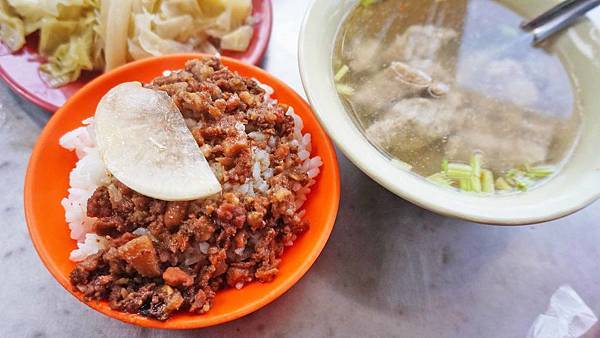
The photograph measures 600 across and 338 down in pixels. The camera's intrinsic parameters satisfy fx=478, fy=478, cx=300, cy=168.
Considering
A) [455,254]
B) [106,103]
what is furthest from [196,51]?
[455,254]

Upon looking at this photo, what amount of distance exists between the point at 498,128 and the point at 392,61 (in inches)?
20.0

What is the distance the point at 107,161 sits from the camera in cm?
152

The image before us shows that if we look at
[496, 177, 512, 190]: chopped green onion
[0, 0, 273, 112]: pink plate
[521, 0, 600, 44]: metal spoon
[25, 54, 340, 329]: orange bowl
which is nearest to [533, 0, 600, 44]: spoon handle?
[521, 0, 600, 44]: metal spoon

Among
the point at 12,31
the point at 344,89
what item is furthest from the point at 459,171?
the point at 12,31

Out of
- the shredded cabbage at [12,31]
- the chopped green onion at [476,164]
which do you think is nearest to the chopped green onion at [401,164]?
the chopped green onion at [476,164]

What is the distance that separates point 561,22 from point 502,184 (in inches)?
33.6

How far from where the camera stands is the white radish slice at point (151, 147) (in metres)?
1.49

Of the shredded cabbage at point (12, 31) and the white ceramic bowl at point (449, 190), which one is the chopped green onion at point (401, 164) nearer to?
the white ceramic bowl at point (449, 190)

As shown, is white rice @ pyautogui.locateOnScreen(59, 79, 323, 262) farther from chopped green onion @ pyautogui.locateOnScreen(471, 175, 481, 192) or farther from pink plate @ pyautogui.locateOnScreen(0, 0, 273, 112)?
chopped green onion @ pyautogui.locateOnScreen(471, 175, 481, 192)

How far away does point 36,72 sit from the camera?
7.25ft

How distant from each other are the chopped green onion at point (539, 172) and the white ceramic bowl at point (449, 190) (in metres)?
0.04

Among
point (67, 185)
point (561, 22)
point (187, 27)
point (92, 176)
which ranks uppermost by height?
point (561, 22)

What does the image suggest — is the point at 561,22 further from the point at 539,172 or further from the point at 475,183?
the point at 475,183

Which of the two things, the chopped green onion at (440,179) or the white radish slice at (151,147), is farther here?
the chopped green onion at (440,179)
